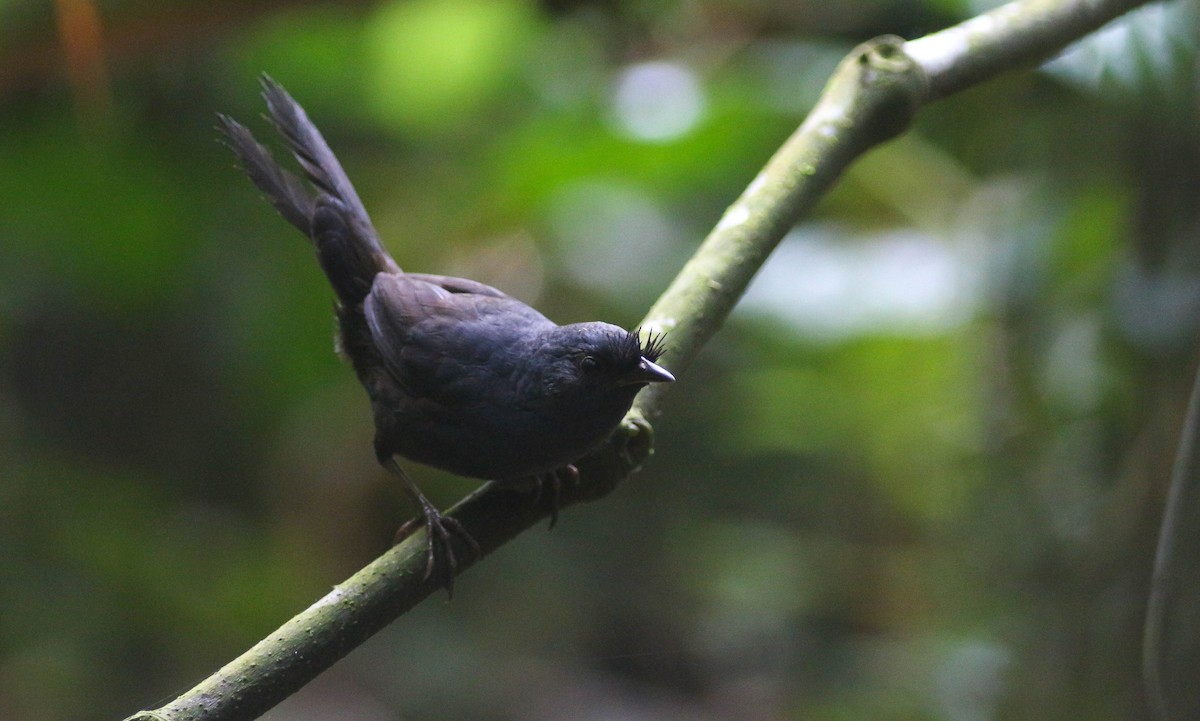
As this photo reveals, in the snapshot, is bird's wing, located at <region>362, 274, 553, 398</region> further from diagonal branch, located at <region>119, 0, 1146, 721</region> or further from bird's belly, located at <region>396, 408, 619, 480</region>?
diagonal branch, located at <region>119, 0, 1146, 721</region>

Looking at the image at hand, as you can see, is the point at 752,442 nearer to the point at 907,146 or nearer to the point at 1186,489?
the point at 907,146

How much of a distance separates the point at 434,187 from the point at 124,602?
2311mm

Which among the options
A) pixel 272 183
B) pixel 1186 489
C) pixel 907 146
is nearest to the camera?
pixel 1186 489

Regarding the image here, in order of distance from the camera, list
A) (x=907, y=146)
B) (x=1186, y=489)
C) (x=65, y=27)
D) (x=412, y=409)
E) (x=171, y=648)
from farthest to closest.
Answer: (x=907, y=146)
(x=171, y=648)
(x=65, y=27)
(x=412, y=409)
(x=1186, y=489)

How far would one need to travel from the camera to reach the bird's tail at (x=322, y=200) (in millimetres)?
2908

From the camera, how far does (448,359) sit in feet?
8.34

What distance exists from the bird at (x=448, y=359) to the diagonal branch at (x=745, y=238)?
0.22ft

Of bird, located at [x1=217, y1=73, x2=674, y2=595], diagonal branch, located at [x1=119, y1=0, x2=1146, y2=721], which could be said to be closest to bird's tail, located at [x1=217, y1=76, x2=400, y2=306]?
bird, located at [x1=217, y1=73, x2=674, y2=595]

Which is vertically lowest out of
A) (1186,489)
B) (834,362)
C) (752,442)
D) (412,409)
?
(752,442)

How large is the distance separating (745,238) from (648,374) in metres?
0.47

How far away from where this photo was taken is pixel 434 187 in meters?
5.02

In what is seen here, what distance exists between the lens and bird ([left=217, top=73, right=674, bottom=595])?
223 centimetres

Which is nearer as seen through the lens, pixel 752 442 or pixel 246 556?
pixel 246 556

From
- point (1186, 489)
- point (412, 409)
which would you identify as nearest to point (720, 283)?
point (412, 409)
